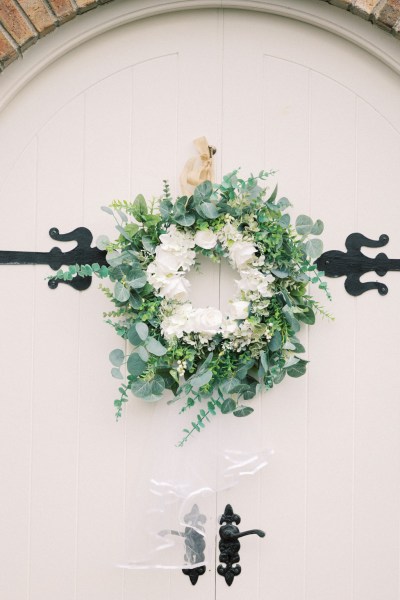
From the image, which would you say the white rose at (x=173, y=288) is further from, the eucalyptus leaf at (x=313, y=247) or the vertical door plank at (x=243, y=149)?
the eucalyptus leaf at (x=313, y=247)

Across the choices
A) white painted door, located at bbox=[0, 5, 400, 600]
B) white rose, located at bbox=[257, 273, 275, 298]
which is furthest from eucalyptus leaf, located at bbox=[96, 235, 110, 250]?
white rose, located at bbox=[257, 273, 275, 298]

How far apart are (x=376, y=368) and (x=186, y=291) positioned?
639mm

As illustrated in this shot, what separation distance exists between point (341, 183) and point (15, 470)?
1296 millimetres

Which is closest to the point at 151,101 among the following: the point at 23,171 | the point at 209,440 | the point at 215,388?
the point at 23,171

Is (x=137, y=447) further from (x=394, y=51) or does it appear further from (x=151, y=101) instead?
(x=394, y=51)

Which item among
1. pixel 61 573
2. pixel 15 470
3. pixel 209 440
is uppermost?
pixel 209 440

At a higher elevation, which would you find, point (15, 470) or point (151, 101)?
point (151, 101)

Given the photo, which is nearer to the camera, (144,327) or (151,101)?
(144,327)

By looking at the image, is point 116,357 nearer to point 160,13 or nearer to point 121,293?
point 121,293

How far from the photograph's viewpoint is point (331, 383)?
1749 mm

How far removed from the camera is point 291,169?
1.73 metres

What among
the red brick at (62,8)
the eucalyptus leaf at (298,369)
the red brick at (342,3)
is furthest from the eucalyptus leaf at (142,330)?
the red brick at (342,3)

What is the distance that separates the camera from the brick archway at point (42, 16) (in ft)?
5.23

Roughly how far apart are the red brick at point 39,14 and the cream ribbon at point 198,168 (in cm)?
51
